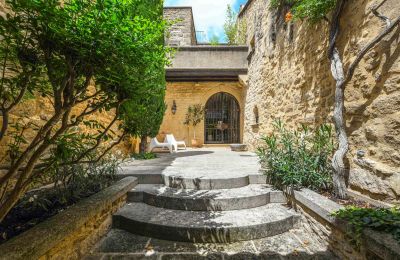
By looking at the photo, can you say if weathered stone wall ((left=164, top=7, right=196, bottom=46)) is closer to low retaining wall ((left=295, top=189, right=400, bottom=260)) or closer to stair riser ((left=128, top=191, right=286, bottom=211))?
stair riser ((left=128, top=191, right=286, bottom=211))

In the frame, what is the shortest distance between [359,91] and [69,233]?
3.54 metres

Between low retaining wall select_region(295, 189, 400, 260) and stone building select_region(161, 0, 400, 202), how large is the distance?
0.67m

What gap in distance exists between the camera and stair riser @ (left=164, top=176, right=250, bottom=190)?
3184 millimetres

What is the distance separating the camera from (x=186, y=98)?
10.3 meters

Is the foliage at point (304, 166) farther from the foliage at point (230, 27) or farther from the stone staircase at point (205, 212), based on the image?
the foliage at point (230, 27)

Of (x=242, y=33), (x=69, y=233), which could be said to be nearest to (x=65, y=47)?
(x=69, y=233)

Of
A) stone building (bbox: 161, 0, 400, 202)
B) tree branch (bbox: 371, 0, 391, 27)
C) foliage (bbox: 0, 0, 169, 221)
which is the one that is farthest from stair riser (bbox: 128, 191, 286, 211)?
tree branch (bbox: 371, 0, 391, 27)

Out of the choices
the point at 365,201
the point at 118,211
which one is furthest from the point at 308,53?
the point at 118,211

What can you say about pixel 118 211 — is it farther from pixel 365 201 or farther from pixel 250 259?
pixel 365 201

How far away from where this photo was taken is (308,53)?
12.7 ft

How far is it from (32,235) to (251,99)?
7.48 meters

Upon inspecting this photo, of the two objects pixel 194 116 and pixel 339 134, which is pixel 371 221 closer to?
pixel 339 134

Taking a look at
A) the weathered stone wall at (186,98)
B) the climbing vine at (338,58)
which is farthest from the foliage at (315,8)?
the weathered stone wall at (186,98)

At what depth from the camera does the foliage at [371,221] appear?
1624 mm
